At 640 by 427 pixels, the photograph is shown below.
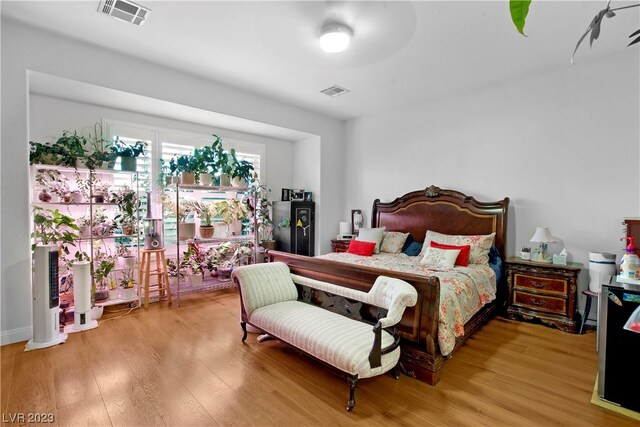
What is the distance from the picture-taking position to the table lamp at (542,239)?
3596mm

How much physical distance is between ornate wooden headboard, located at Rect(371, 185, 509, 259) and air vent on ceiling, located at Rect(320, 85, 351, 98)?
179 cm

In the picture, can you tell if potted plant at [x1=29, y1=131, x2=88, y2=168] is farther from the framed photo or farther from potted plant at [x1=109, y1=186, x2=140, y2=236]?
the framed photo

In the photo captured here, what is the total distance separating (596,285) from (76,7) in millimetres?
5483

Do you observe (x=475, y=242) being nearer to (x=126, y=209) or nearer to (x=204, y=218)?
(x=204, y=218)

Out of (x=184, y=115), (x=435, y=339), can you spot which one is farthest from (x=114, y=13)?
(x=435, y=339)

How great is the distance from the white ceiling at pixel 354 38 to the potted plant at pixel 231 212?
1.71 m

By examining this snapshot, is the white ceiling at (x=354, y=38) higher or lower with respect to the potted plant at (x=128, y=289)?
higher

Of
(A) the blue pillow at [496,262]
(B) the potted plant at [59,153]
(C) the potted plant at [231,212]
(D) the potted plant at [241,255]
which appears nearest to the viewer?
(B) the potted plant at [59,153]

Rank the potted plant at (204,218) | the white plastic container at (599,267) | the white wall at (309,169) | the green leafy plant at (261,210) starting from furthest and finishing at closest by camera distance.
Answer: the white wall at (309,169)
the green leafy plant at (261,210)
the potted plant at (204,218)
the white plastic container at (599,267)

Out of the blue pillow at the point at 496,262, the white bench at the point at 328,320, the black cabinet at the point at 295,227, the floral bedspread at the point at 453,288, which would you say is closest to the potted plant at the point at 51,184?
the white bench at the point at 328,320

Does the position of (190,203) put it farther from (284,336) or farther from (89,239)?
(284,336)

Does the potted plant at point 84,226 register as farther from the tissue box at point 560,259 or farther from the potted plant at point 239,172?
the tissue box at point 560,259

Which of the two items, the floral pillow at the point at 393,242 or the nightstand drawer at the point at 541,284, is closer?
the nightstand drawer at the point at 541,284

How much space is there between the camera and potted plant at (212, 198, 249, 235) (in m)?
4.82
